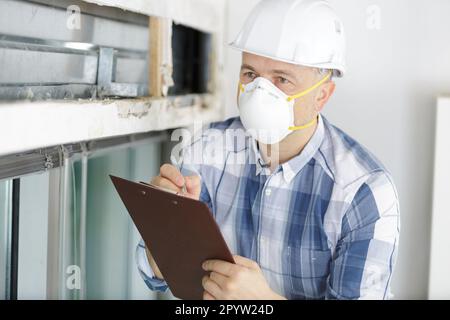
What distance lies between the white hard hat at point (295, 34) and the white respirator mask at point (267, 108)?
2.9 inches

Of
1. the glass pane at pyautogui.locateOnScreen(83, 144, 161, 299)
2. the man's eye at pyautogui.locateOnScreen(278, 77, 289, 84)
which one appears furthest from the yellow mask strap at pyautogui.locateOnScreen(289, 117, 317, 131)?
the glass pane at pyautogui.locateOnScreen(83, 144, 161, 299)

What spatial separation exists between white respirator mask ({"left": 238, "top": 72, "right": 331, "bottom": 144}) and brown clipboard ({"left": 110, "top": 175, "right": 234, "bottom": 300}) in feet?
1.17

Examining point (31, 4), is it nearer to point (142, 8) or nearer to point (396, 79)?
point (142, 8)

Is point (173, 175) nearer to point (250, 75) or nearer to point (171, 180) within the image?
point (171, 180)

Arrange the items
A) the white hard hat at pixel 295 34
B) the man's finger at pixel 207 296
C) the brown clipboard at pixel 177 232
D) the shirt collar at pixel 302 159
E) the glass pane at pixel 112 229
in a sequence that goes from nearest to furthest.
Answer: the brown clipboard at pixel 177 232 → the man's finger at pixel 207 296 → the white hard hat at pixel 295 34 → the shirt collar at pixel 302 159 → the glass pane at pixel 112 229

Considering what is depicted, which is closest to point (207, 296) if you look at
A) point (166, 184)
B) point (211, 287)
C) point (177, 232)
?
point (211, 287)

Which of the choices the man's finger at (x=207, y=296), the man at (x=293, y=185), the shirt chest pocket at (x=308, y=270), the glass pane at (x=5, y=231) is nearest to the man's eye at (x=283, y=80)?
the man at (x=293, y=185)

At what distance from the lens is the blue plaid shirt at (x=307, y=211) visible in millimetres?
1434

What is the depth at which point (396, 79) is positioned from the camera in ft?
6.39

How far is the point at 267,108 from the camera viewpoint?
1.47 meters

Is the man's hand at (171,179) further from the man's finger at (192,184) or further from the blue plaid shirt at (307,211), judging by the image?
the blue plaid shirt at (307,211)

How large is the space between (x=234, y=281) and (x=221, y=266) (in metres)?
0.04

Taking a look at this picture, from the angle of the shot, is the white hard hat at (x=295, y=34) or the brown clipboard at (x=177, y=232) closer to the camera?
the brown clipboard at (x=177, y=232)

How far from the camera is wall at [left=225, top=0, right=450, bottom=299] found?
1901mm
